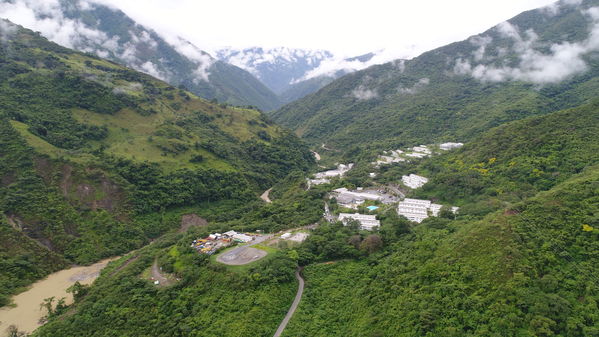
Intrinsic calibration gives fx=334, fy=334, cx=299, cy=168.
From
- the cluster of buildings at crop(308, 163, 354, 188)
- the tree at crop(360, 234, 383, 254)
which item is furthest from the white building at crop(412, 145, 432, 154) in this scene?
the tree at crop(360, 234, 383, 254)

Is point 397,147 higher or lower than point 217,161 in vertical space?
lower

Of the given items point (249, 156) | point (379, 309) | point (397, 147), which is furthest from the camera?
point (397, 147)

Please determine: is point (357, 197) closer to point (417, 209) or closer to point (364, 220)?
point (417, 209)

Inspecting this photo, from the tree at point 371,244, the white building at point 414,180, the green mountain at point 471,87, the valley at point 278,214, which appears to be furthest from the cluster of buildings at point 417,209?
the green mountain at point 471,87

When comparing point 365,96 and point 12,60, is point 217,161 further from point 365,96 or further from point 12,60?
point 365,96

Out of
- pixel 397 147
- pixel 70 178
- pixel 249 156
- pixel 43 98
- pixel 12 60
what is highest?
pixel 12 60

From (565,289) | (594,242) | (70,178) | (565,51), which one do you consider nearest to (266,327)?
(565,289)

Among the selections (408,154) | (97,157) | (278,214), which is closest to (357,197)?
(278,214)
